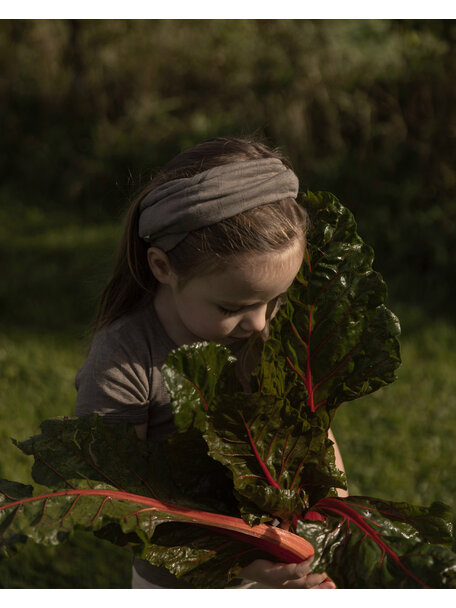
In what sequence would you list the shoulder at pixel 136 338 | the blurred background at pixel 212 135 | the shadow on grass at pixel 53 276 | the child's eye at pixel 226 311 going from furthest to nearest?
the shadow on grass at pixel 53 276, the blurred background at pixel 212 135, the shoulder at pixel 136 338, the child's eye at pixel 226 311

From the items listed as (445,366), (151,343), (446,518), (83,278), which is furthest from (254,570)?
(83,278)

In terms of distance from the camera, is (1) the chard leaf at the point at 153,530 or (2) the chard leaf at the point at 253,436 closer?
(1) the chard leaf at the point at 153,530

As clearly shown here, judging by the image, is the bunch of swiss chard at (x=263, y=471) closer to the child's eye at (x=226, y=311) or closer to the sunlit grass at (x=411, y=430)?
the child's eye at (x=226, y=311)

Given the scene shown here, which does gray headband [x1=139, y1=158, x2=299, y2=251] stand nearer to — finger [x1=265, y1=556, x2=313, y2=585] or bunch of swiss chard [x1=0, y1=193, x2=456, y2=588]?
bunch of swiss chard [x1=0, y1=193, x2=456, y2=588]

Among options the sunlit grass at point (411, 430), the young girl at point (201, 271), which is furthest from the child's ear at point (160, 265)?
the sunlit grass at point (411, 430)

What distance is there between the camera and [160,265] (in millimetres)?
1552

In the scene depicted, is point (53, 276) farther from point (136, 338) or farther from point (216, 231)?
point (216, 231)

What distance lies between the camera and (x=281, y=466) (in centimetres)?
135

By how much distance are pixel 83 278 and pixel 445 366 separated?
100 inches

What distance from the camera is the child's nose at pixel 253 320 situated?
1.49 m

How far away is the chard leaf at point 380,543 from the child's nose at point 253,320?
382mm

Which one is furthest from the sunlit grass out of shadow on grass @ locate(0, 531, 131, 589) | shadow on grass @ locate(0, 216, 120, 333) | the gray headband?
the gray headband

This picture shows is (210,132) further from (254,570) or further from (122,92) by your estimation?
(254,570)

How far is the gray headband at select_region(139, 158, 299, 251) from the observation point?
1420 mm
